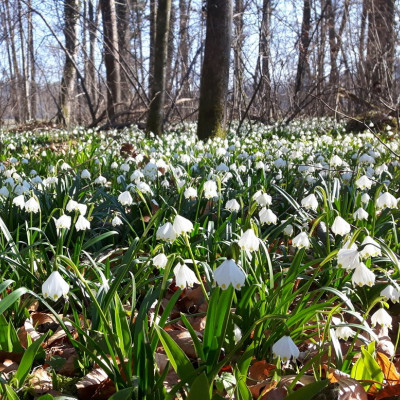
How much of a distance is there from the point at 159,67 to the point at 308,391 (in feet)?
28.1

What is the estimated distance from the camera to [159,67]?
30.0 ft

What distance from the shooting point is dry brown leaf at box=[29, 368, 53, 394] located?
5.32 feet

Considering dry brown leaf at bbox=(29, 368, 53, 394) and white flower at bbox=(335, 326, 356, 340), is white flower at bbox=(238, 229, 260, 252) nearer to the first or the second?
white flower at bbox=(335, 326, 356, 340)

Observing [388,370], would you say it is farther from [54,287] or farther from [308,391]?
[54,287]

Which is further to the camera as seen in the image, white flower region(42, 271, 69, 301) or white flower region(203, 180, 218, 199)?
white flower region(203, 180, 218, 199)

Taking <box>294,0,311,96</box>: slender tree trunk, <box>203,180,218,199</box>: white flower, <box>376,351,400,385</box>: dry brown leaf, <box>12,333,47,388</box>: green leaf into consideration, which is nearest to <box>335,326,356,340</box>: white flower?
<box>376,351,400,385</box>: dry brown leaf

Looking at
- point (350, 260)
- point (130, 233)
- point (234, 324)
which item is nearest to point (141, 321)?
point (234, 324)

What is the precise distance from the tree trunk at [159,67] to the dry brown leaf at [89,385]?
292 inches

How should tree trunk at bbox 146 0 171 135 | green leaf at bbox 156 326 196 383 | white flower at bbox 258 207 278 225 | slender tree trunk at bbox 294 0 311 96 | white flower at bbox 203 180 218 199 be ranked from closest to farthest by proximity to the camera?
green leaf at bbox 156 326 196 383, white flower at bbox 258 207 278 225, white flower at bbox 203 180 218 199, tree trunk at bbox 146 0 171 135, slender tree trunk at bbox 294 0 311 96

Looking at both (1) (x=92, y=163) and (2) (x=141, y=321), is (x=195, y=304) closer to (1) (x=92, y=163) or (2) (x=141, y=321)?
(2) (x=141, y=321)

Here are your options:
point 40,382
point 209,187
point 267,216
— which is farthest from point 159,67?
point 40,382

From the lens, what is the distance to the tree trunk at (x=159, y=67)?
28.9 feet

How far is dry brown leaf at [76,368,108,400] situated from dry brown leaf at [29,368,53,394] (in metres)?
0.13

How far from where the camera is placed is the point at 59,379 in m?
1.65
